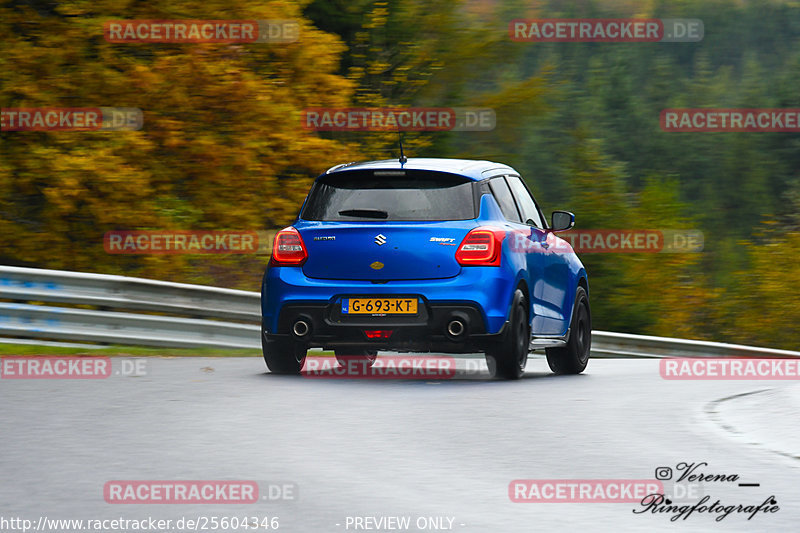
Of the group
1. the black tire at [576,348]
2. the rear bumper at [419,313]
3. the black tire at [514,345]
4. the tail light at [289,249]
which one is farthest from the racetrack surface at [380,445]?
the black tire at [576,348]

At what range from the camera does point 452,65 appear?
116 ft

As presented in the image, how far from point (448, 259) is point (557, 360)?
9.34ft

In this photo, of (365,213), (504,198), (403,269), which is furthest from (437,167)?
(403,269)

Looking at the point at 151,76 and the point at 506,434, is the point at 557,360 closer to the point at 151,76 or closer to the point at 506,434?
the point at 506,434

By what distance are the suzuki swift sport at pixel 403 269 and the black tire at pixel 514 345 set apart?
0.5 inches

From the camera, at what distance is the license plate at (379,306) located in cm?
1126

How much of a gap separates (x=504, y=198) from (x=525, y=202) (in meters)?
0.88

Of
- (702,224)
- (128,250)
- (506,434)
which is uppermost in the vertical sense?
(506,434)

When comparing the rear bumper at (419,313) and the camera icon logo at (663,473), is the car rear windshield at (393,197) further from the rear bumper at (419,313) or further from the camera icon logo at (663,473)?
the camera icon logo at (663,473)

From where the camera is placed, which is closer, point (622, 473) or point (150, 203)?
point (622, 473)

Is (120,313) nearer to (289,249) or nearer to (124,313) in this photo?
(124,313)

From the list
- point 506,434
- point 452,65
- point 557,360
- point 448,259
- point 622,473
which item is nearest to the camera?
point 622,473

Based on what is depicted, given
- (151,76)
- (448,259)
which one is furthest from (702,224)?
(448,259)

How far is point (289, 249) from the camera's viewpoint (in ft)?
38.2
